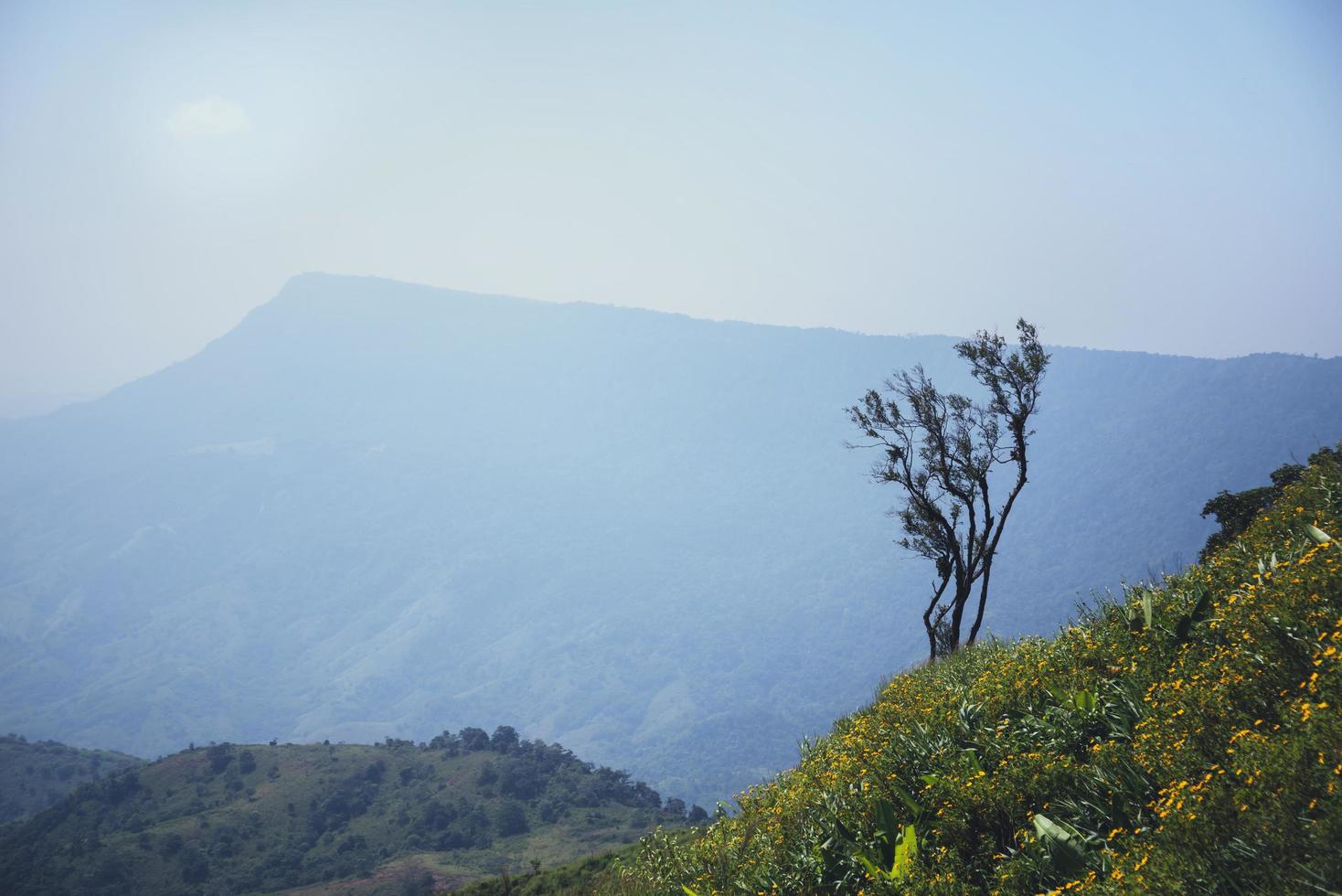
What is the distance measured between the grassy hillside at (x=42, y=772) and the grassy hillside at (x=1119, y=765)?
189 meters

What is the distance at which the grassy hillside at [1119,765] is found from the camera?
5.15 metres

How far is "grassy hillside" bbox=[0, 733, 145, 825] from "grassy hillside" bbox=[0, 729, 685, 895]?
4503cm

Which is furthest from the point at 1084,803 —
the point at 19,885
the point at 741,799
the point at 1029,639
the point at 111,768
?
the point at 111,768

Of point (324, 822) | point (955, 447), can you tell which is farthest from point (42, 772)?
point (955, 447)

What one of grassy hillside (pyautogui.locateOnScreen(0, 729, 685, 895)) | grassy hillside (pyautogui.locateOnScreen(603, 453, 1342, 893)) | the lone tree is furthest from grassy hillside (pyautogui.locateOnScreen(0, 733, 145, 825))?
grassy hillside (pyautogui.locateOnScreen(603, 453, 1342, 893))

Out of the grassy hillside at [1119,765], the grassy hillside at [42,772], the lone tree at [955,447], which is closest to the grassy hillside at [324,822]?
the grassy hillside at [42,772]

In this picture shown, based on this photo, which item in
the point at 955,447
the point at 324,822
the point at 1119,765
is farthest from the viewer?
the point at 324,822

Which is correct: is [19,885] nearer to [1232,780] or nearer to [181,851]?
[181,851]

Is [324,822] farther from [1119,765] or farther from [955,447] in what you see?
[1119,765]

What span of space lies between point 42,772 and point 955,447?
21862 cm

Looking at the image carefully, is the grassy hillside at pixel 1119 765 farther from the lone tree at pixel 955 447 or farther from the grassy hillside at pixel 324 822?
the grassy hillside at pixel 324 822

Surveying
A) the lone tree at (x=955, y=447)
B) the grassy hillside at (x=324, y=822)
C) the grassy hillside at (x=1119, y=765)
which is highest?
the lone tree at (x=955, y=447)

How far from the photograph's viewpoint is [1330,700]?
18.6ft

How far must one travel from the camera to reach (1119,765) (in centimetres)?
696
